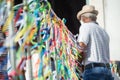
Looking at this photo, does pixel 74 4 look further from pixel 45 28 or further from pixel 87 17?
pixel 45 28

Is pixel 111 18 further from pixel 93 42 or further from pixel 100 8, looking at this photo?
pixel 93 42

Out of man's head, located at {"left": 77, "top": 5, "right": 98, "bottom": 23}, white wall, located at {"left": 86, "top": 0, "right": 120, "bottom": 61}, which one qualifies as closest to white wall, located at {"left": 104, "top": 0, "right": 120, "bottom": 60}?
white wall, located at {"left": 86, "top": 0, "right": 120, "bottom": 61}

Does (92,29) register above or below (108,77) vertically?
above

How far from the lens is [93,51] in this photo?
2.57 m

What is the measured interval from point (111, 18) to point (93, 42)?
198cm

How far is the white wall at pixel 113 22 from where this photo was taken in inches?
174

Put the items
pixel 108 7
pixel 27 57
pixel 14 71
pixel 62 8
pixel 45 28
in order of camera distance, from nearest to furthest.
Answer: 1. pixel 14 71
2. pixel 27 57
3. pixel 45 28
4. pixel 62 8
5. pixel 108 7

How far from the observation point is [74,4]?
4340 mm

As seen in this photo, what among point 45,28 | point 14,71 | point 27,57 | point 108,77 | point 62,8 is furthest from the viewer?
point 62,8

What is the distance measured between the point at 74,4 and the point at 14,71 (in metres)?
3.11

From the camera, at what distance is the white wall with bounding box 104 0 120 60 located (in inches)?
174

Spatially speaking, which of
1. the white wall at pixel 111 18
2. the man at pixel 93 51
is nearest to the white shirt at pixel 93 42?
the man at pixel 93 51

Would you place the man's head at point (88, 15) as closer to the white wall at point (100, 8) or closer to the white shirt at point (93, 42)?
the white shirt at point (93, 42)

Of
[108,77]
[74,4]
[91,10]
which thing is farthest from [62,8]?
[108,77]
